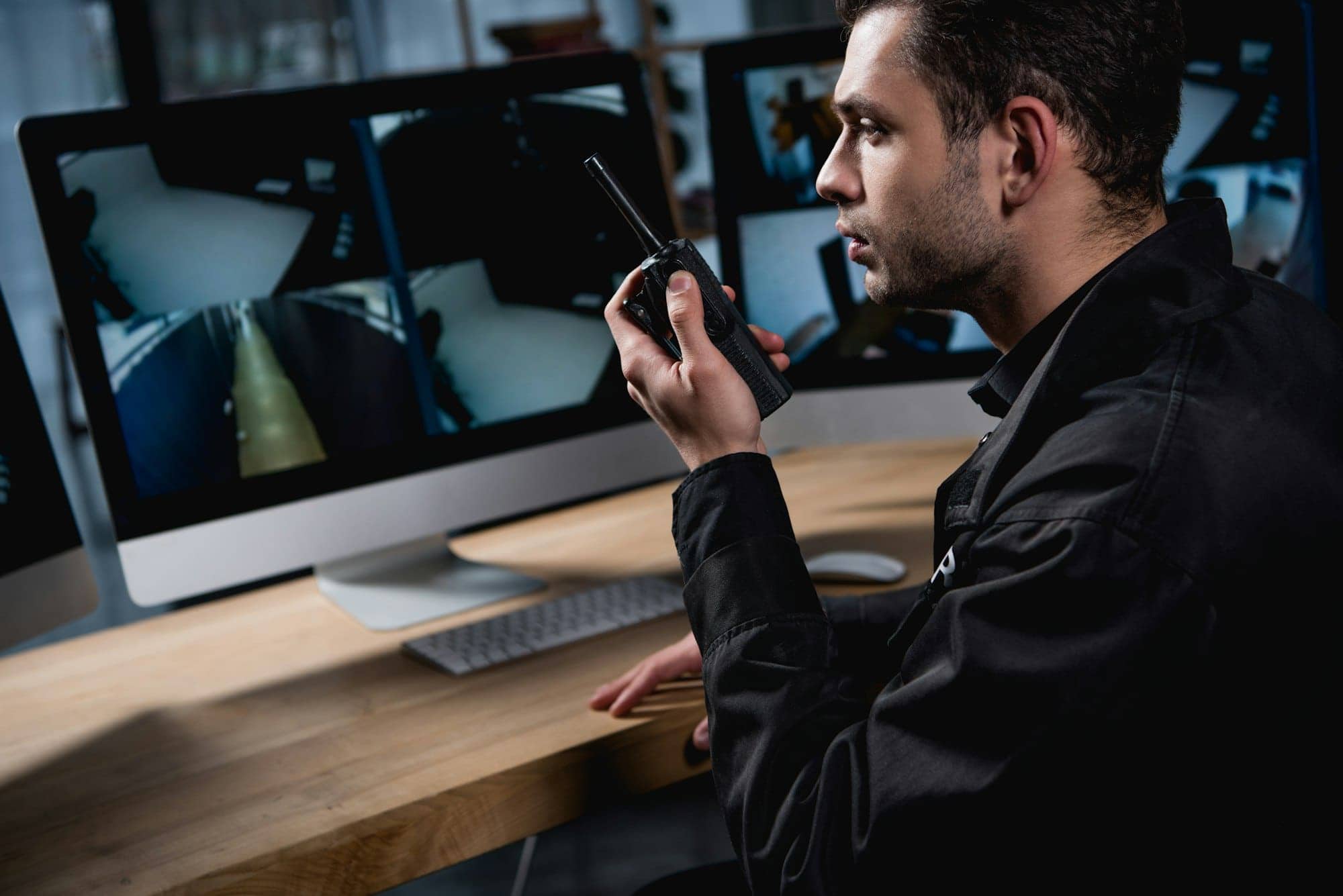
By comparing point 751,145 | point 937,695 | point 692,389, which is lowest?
point 937,695

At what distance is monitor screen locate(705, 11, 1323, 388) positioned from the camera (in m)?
1.49

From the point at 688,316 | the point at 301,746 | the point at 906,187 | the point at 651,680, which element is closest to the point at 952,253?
the point at 906,187

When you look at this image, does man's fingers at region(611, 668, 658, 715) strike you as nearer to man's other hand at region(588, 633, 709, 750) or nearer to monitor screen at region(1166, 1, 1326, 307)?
man's other hand at region(588, 633, 709, 750)

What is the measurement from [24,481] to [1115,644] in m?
0.97

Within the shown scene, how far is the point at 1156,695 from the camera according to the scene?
26.1 inches

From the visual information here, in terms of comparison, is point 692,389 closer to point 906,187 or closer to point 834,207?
point 906,187

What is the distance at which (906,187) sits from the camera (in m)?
0.87

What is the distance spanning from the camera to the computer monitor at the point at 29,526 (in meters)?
1.15

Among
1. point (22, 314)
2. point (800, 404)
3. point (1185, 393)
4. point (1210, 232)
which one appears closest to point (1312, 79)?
point (800, 404)

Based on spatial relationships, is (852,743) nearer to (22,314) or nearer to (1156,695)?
(1156,695)

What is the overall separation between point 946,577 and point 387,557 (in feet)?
2.84

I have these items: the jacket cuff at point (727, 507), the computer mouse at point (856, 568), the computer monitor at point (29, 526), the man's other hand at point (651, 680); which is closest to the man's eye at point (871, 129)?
the jacket cuff at point (727, 507)

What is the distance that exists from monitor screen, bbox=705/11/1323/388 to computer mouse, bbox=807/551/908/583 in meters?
0.28

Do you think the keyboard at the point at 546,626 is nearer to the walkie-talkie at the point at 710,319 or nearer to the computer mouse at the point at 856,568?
the computer mouse at the point at 856,568
